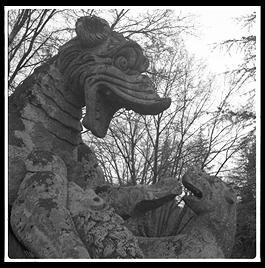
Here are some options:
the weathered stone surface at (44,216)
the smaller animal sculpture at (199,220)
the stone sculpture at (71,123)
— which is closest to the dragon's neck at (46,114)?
the stone sculpture at (71,123)

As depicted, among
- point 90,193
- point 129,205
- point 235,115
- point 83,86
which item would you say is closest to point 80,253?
point 90,193

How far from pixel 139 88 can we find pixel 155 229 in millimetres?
937

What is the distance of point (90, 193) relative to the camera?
88.7 inches

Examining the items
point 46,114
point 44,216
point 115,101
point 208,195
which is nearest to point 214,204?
point 208,195

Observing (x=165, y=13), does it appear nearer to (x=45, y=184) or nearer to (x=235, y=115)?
(x=235, y=115)

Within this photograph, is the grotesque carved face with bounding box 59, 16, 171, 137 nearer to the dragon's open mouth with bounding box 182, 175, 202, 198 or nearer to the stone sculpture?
the stone sculpture

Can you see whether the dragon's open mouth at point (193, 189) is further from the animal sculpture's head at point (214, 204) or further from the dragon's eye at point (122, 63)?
the dragon's eye at point (122, 63)

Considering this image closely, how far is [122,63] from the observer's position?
2.64 m

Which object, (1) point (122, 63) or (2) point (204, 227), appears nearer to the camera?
(2) point (204, 227)

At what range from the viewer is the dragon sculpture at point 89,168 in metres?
2.11

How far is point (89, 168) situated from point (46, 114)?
1.64 ft

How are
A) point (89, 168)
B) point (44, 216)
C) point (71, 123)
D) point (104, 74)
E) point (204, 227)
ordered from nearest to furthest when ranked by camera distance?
point (44, 216) < point (204, 227) < point (104, 74) < point (71, 123) < point (89, 168)

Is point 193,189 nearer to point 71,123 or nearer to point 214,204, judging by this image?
point 214,204

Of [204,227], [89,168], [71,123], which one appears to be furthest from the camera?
[89,168]
